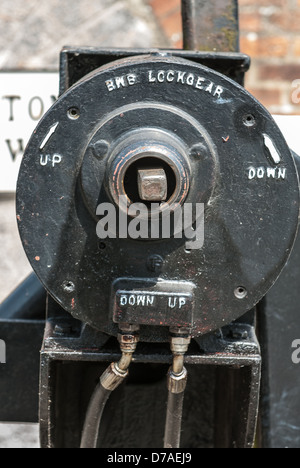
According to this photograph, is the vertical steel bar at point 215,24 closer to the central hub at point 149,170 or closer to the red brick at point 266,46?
the central hub at point 149,170

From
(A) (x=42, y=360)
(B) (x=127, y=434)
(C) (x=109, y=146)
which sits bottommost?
(B) (x=127, y=434)

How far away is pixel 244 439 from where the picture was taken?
0.73m

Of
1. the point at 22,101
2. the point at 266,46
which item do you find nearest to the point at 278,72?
the point at 266,46

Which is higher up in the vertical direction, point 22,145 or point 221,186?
point 22,145

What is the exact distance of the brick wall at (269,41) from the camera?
186 cm

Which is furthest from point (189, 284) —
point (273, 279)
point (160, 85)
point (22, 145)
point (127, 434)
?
point (22, 145)

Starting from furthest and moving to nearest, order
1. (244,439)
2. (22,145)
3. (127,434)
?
(22,145) < (127,434) < (244,439)

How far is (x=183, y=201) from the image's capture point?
61 cm

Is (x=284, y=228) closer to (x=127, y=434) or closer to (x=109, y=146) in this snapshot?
(x=109, y=146)

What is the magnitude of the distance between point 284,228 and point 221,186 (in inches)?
3.0

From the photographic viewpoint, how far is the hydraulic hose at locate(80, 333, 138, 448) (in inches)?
25.7

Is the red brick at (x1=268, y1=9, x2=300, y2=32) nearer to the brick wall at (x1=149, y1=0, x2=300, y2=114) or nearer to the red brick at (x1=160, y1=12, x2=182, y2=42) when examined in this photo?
the brick wall at (x1=149, y1=0, x2=300, y2=114)

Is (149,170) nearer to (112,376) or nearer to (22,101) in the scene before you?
(112,376)

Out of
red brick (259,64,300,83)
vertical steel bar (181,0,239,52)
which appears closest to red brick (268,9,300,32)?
red brick (259,64,300,83)
